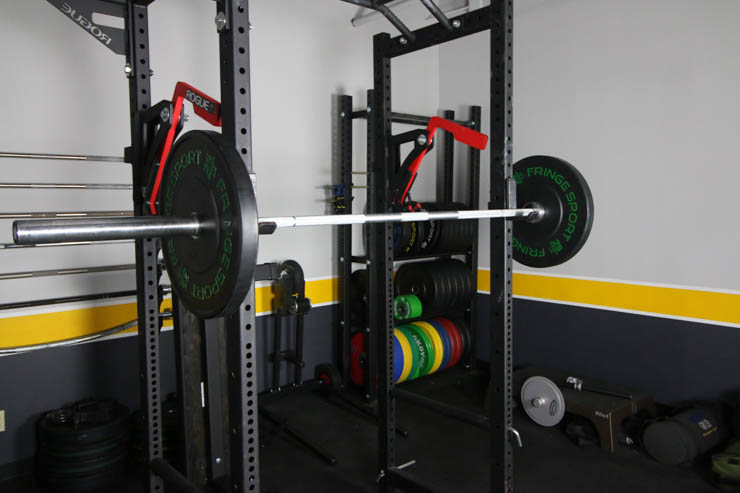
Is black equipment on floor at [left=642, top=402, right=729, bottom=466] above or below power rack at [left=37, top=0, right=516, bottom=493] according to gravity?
below

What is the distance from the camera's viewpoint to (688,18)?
9.13 ft

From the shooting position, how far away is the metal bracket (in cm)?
166

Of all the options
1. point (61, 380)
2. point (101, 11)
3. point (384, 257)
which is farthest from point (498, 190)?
point (61, 380)

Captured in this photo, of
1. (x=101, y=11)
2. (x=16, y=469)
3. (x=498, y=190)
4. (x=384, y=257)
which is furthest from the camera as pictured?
(x=16, y=469)

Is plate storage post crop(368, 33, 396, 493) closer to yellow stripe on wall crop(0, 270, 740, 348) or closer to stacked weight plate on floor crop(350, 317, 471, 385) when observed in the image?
yellow stripe on wall crop(0, 270, 740, 348)

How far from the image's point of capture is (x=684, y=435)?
2.44 meters

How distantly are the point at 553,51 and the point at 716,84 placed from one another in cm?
95

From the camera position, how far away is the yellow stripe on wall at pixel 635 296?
2739 millimetres

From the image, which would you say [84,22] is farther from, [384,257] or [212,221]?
[384,257]

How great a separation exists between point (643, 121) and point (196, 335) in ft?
8.29

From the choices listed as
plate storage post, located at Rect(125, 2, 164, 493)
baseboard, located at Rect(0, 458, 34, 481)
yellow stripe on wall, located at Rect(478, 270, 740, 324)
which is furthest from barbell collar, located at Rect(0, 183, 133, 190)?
yellow stripe on wall, located at Rect(478, 270, 740, 324)

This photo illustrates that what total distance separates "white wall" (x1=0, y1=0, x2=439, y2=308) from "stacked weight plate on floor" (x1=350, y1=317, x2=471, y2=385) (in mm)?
568

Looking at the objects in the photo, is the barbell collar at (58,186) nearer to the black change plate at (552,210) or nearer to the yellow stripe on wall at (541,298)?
the yellow stripe on wall at (541,298)

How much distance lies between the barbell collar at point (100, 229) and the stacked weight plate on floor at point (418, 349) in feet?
7.69
